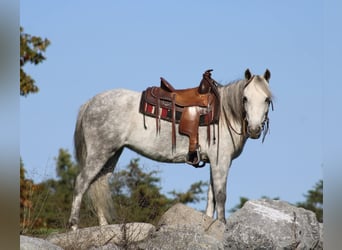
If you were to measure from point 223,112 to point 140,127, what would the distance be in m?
1.17

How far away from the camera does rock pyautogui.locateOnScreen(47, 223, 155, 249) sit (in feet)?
25.0

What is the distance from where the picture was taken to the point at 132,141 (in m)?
9.40

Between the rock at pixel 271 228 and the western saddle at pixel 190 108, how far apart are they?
210cm

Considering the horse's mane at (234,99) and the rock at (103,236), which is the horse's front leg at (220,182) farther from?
the rock at (103,236)

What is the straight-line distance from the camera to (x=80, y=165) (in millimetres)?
9633

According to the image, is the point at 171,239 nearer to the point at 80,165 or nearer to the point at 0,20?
the point at 80,165

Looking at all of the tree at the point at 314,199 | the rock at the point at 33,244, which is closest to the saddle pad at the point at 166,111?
the rock at the point at 33,244

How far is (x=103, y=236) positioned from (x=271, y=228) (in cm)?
194

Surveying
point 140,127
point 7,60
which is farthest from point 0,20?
point 140,127

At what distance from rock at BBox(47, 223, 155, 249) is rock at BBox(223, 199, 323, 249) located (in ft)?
3.63

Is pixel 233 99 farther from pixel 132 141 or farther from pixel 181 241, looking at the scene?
pixel 181 241

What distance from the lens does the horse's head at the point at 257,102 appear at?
8633 mm

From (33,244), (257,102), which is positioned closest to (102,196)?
(257,102)

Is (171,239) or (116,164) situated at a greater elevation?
(116,164)
